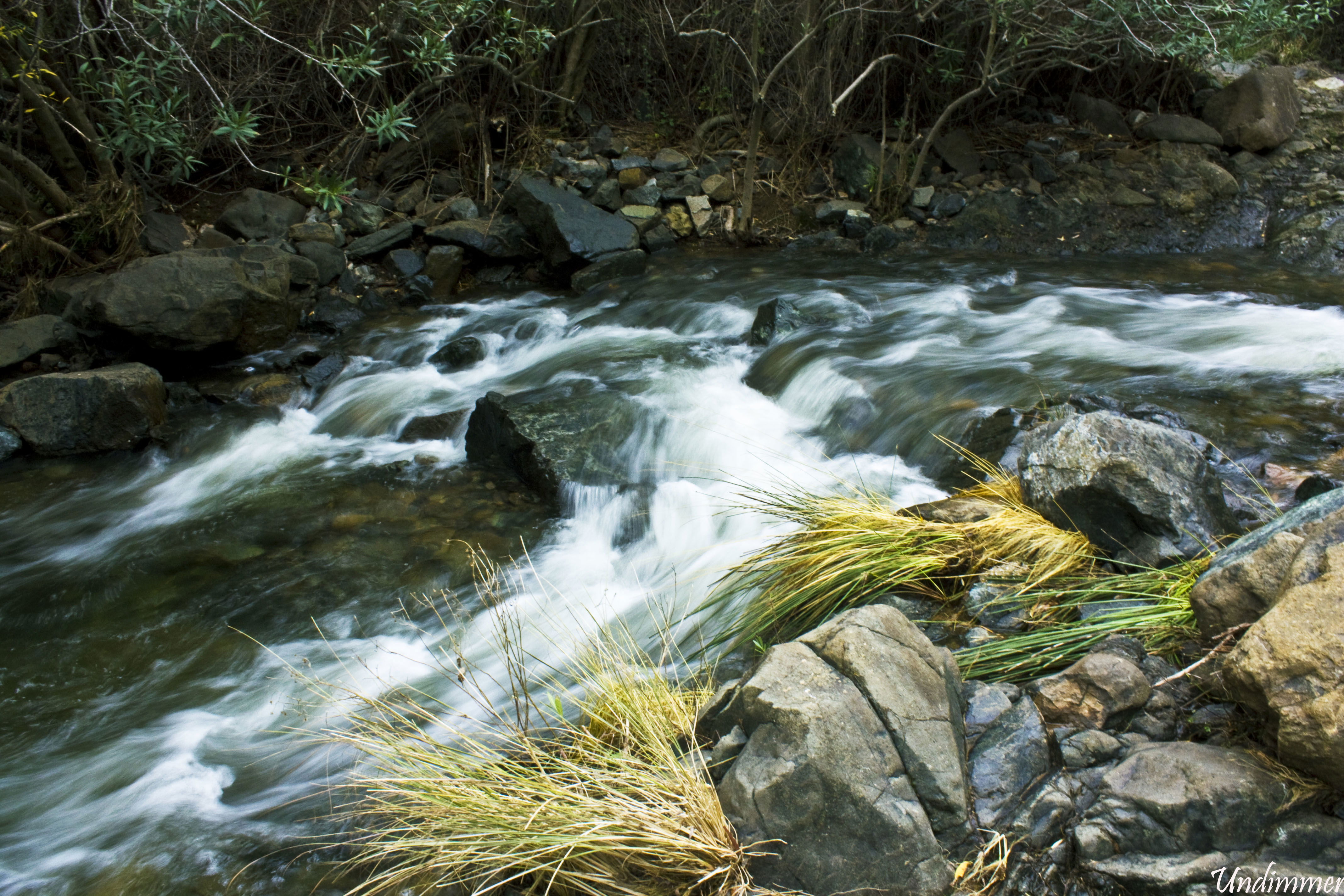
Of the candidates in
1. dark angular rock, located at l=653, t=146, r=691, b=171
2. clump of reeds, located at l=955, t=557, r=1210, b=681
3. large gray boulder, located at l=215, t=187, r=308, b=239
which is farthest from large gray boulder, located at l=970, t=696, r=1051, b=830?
dark angular rock, located at l=653, t=146, r=691, b=171

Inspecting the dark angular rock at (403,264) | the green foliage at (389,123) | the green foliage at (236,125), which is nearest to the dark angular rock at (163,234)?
the green foliage at (236,125)

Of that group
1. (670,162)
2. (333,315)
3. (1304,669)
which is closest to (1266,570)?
(1304,669)

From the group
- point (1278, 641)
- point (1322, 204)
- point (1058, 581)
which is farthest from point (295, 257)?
point (1322, 204)

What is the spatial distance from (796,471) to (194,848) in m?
3.38

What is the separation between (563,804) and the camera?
2.49 m

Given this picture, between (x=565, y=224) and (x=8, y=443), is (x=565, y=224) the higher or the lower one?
the higher one

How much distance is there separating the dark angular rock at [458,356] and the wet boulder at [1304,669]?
246 inches

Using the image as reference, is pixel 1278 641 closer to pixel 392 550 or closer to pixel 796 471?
pixel 796 471

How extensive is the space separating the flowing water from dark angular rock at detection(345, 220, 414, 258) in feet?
3.85

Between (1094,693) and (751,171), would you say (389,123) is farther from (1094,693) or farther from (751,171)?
(1094,693)

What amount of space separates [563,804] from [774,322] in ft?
16.5

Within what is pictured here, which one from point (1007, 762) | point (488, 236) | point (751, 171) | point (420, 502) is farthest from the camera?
point (751, 171)

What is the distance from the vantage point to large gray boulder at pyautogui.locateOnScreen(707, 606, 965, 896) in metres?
2.29

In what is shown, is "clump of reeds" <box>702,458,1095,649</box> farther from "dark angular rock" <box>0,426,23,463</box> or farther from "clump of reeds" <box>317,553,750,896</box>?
"dark angular rock" <box>0,426,23,463</box>
